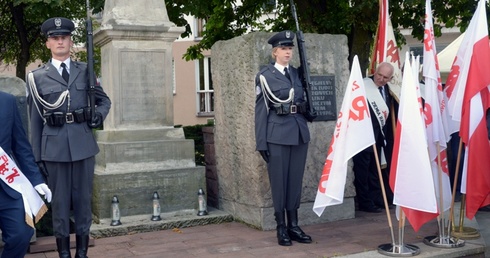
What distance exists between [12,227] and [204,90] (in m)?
27.1

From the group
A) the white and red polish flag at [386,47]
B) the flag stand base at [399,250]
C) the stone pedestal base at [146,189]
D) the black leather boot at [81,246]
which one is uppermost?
the white and red polish flag at [386,47]

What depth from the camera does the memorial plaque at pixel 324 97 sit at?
744 centimetres

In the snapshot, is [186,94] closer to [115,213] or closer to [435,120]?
[115,213]

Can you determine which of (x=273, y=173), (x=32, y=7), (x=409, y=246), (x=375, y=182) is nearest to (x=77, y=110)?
(x=273, y=173)

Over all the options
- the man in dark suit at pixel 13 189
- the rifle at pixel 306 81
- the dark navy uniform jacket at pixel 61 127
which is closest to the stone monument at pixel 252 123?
the rifle at pixel 306 81

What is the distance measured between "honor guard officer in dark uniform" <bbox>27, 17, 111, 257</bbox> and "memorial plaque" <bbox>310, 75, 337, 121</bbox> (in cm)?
271

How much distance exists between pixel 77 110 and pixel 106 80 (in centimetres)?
234

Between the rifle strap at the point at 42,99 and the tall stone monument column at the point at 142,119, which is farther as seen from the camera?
the tall stone monument column at the point at 142,119

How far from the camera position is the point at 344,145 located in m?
5.86

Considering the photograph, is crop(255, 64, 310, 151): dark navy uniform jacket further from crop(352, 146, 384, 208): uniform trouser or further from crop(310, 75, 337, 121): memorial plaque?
crop(352, 146, 384, 208): uniform trouser

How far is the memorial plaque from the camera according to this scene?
24.4ft

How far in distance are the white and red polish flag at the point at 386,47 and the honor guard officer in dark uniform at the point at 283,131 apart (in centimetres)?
146

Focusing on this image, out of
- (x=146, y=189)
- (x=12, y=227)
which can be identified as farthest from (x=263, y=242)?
(x=12, y=227)

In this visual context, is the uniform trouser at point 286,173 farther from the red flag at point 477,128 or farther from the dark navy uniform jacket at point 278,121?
the red flag at point 477,128
